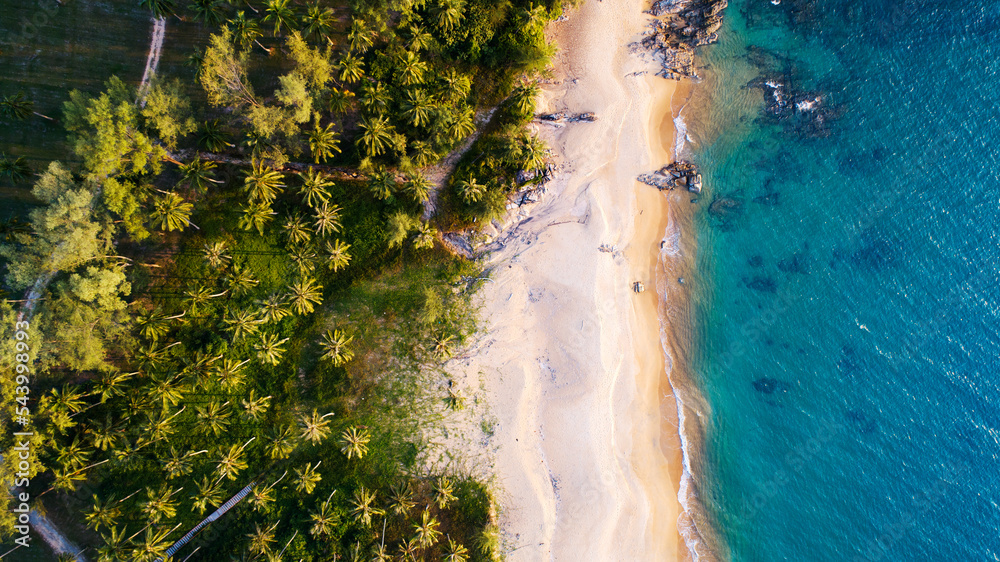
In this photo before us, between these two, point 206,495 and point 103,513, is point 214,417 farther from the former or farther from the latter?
point 103,513

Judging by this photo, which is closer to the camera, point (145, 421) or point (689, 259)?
point (145, 421)

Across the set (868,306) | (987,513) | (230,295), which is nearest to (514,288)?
(230,295)

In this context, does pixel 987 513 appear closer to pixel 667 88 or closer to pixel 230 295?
pixel 667 88

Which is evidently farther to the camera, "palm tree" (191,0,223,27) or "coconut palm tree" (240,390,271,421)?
"coconut palm tree" (240,390,271,421)

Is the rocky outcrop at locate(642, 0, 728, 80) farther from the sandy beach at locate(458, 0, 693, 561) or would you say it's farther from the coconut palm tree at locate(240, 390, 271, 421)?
the coconut palm tree at locate(240, 390, 271, 421)

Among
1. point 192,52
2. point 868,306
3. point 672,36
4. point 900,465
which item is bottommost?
point 900,465

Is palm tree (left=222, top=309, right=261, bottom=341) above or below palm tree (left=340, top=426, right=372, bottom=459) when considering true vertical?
above

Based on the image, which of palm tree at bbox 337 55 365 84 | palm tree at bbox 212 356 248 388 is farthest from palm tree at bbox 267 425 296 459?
palm tree at bbox 337 55 365 84

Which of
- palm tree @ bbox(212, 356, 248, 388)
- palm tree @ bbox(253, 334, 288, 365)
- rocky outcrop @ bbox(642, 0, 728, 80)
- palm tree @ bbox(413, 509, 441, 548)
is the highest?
rocky outcrop @ bbox(642, 0, 728, 80)
